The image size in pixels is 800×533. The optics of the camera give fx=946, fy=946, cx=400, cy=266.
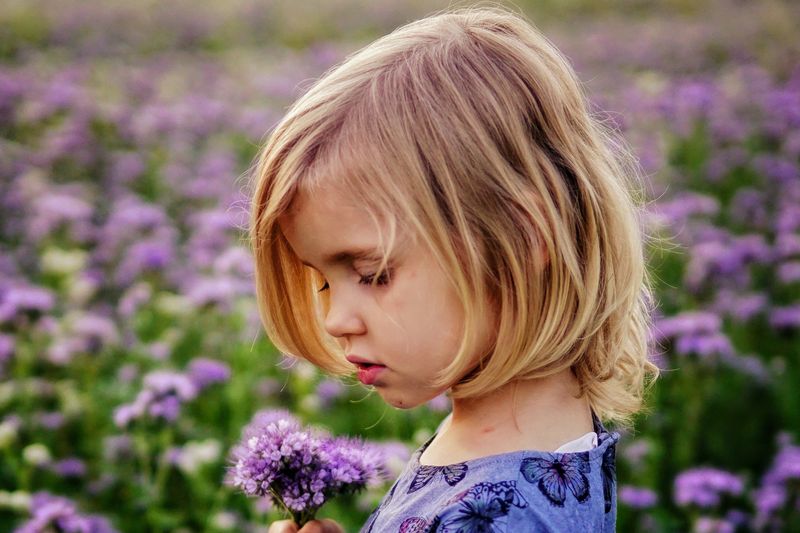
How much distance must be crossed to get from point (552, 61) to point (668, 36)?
8952 millimetres

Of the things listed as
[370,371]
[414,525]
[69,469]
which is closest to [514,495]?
[414,525]

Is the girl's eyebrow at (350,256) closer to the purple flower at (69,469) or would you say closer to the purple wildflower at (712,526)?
the purple wildflower at (712,526)

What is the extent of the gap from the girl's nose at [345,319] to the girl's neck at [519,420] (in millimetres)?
223

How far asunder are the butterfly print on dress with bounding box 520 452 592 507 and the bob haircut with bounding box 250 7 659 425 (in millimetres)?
119

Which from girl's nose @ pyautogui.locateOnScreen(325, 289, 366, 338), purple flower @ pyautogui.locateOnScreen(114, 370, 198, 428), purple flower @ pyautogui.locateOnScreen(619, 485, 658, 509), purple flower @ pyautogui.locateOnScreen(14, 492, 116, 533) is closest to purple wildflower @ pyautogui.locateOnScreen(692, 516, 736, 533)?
purple flower @ pyautogui.locateOnScreen(619, 485, 658, 509)

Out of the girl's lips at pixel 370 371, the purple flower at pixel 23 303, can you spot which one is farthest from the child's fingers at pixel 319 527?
the purple flower at pixel 23 303

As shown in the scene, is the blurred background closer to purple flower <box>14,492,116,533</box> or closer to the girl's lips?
purple flower <box>14,492,116,533</box>

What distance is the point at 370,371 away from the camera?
4.12 feet

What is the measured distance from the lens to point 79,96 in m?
6.23

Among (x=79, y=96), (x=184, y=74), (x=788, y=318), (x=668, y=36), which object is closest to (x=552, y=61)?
(x=788, y=318)

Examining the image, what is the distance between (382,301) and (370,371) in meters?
0.10

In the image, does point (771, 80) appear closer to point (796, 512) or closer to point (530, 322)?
point (796, 512)

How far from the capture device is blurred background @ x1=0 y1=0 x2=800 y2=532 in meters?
2.78

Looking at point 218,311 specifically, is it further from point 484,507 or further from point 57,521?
point 484,507
